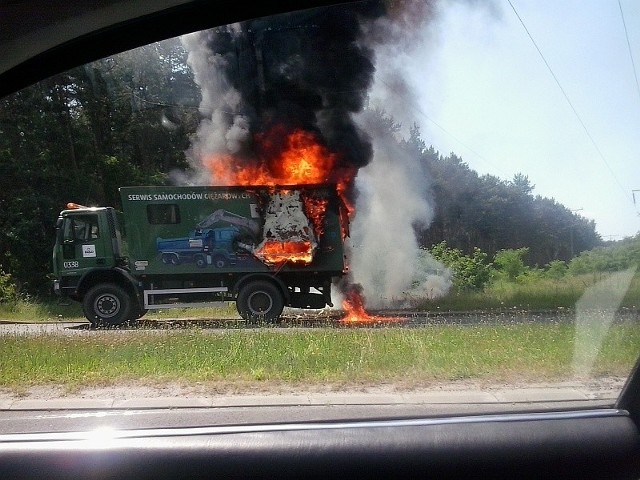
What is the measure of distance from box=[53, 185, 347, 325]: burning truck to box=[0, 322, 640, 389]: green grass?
1.24ft

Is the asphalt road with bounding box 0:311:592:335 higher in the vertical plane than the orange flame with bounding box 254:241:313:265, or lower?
lower

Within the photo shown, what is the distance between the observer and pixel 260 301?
222 inches

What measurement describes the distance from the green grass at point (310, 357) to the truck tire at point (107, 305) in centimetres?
18

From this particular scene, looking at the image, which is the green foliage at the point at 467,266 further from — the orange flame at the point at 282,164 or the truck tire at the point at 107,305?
the truck tire at the point at 107,305

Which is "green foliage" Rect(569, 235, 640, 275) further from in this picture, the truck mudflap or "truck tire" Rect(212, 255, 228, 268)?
→ "truck tire" Rect(212, 255, 228, 268)

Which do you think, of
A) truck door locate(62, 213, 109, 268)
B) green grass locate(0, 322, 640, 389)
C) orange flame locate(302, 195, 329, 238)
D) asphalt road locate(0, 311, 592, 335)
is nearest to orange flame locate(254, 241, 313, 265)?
orange flame locate(302, 195, 329, 238)

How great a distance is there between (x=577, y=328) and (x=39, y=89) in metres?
3.26

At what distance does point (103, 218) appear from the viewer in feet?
16.0

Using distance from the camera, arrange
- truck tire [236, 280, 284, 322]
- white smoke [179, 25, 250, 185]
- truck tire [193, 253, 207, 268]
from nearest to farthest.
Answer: white smoke [179, 25, 250, 185] → truck tire [236, 280, 284, 322] → truck tire [193, 253, 207, 268]

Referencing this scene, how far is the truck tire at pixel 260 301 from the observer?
516 cm

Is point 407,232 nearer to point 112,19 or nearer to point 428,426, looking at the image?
point 428,426

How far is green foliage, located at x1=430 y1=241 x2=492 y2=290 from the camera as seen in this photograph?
4.71 m

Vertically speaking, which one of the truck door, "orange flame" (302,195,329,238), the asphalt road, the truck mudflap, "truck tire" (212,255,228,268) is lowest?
the asphalt road

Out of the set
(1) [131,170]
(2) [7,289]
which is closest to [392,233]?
(1) [131,170]
